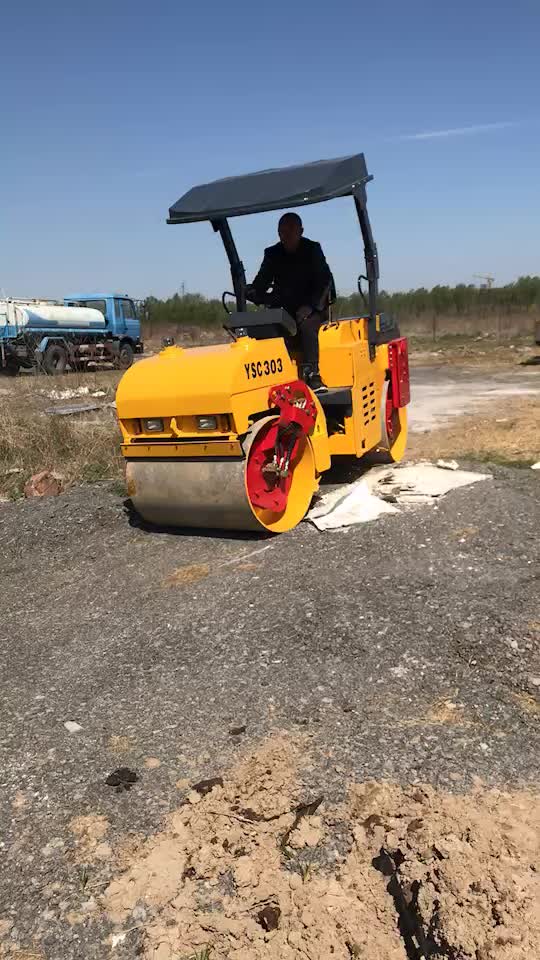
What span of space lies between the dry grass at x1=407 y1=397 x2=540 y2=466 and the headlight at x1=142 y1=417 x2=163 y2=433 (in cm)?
407

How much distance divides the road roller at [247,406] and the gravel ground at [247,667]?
0.38 m

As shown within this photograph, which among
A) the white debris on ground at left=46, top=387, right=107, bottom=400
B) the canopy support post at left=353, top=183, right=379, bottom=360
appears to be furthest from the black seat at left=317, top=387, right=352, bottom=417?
the white debris on ground at left=46, top=387, right=107, bottom=400

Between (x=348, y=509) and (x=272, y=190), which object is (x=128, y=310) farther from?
(x=348, y=509)

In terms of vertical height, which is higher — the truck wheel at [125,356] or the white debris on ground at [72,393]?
the truck wheel at [125,356]

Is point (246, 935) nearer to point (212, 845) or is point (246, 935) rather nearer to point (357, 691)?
point (212, 845)

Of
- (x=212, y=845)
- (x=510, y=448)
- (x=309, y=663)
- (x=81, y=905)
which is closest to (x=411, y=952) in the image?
(x=212, y=845)

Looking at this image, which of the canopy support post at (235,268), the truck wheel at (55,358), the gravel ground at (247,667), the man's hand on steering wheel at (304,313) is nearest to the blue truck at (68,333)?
the truck wheel at (55,358)

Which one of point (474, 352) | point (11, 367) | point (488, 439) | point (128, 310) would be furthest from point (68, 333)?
point (488, 439)

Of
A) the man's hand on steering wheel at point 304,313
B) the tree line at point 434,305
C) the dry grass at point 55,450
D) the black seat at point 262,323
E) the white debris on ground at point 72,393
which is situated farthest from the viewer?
the tree line at point 434,305

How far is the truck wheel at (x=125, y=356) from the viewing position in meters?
24.1

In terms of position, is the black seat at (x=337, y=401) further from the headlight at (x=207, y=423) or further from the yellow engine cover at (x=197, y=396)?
the headlight at (x=207, y=423)

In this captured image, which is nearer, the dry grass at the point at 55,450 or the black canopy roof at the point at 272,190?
the black canopy roof at the point at 272,190

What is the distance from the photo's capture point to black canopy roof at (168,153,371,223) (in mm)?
5379

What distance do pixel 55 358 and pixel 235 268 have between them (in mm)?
16624
